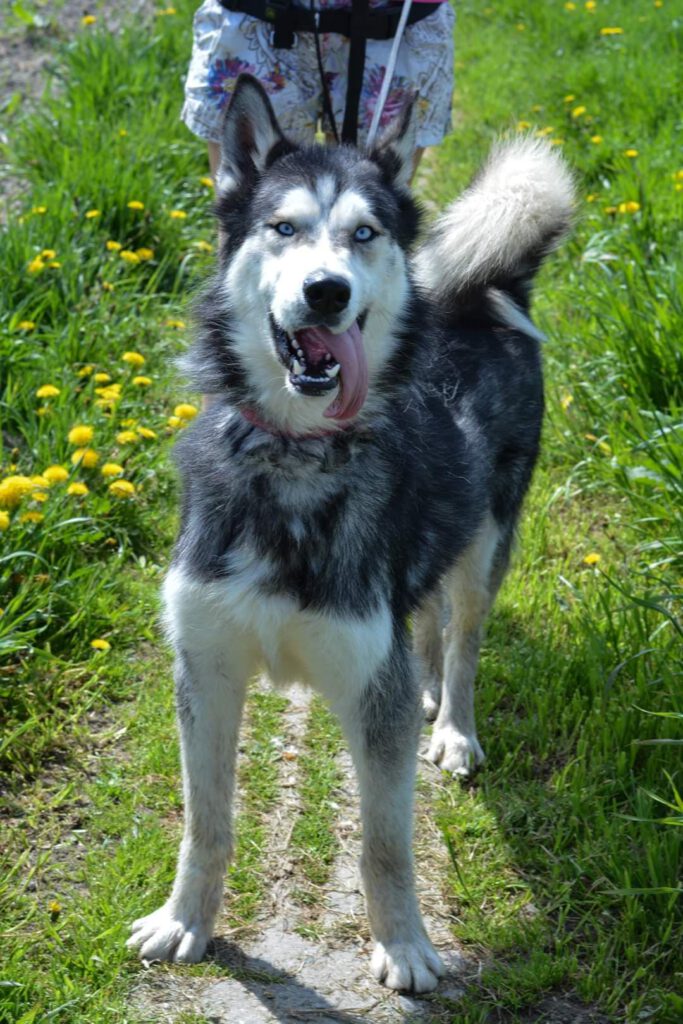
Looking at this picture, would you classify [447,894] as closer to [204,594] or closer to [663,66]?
[204,594]

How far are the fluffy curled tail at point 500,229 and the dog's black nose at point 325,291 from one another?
0.87 m

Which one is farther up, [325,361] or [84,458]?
A: [325,361]

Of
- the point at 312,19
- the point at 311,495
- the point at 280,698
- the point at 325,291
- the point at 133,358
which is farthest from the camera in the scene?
the point at 133,358

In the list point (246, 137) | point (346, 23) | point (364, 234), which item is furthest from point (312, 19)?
point (364, 234)

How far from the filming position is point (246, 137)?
255 centimetres

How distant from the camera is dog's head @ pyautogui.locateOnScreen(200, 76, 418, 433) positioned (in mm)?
2268

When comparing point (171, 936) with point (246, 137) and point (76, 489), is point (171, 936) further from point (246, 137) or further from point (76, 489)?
point (246, 137)

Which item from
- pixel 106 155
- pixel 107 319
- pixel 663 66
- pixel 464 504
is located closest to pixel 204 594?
pixel 464 504

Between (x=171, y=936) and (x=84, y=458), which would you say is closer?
(x=171, y=936)

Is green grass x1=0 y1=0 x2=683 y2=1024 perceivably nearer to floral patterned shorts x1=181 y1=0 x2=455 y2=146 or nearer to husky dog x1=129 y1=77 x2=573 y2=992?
husky dog x1=129 y1=77 x2=573 y2=992

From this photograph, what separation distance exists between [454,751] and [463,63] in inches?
248

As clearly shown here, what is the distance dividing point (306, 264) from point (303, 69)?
4.99 ft

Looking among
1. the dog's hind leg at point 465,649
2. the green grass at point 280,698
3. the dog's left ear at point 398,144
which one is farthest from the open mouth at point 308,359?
the dog's hind leg at point 465,649

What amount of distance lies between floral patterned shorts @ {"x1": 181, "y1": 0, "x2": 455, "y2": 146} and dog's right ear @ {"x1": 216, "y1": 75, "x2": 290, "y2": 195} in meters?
0.96
